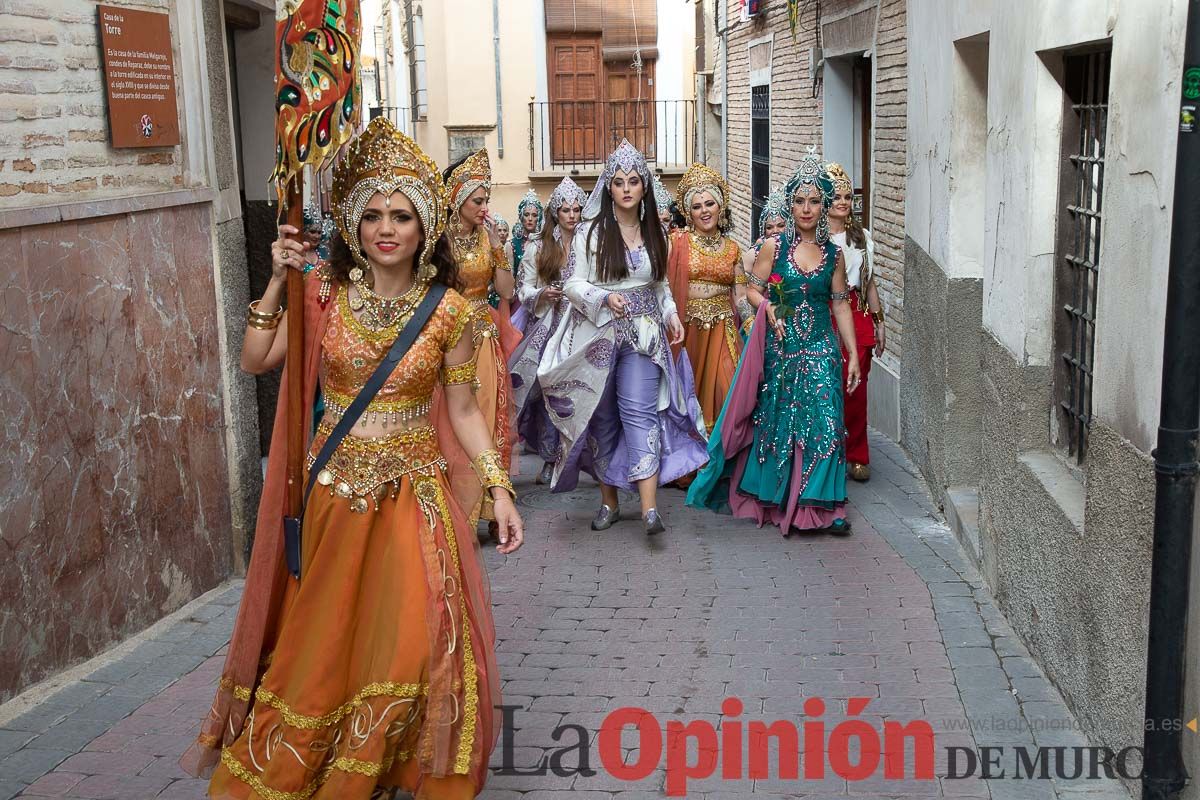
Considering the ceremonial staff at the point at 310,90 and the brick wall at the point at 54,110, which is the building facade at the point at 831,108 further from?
the ceremonial staff at the point at 310,90

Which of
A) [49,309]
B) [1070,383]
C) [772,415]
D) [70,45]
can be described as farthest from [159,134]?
[1070,383]

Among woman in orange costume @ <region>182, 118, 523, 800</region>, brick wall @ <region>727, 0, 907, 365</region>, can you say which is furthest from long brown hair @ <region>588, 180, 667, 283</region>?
woman in orange costume @ <region>182, 118, 523, 800</region>

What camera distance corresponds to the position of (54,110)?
5820mm

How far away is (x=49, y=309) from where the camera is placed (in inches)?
224

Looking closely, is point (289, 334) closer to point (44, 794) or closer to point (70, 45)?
point (44, 794)

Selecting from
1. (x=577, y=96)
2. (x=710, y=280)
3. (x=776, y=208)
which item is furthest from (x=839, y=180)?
(x=577, y=96)

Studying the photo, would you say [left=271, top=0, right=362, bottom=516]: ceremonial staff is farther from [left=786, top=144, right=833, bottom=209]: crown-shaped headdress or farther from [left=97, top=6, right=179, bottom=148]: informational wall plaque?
[left=786, top=144, right=833, bottom=209]: crown-shaped headdress

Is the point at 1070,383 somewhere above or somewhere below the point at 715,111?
below

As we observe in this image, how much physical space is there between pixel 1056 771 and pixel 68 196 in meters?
4.45

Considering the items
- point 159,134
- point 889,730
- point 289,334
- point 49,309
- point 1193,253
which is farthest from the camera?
point 159,134

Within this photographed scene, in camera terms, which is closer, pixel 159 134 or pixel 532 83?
pixel 159 134

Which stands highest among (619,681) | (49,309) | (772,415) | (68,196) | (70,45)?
(70,45)

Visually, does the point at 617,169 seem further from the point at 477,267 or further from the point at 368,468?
the point at 368,468

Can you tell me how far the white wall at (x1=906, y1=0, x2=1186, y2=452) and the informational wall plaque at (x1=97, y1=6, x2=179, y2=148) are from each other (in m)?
3.91
